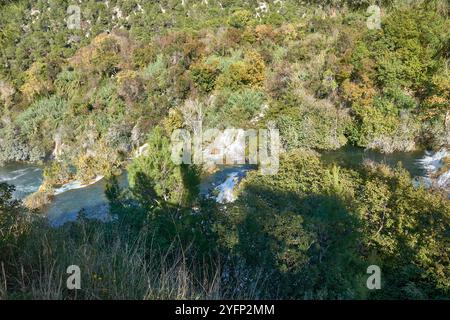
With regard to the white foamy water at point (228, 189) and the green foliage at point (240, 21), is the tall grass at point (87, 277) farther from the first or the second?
the green foliage at point (240, 21)

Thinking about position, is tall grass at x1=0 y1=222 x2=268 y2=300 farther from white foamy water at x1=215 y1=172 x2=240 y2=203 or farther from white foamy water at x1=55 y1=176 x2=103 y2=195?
white foamy water at x1=55 y1=176 x2=103 y2=195

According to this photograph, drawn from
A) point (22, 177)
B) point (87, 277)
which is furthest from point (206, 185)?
point (87, 277)

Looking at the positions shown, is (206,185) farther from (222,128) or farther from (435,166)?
(435,166)

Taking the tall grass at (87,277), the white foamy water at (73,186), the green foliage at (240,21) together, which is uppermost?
the green foliage at (240,21)

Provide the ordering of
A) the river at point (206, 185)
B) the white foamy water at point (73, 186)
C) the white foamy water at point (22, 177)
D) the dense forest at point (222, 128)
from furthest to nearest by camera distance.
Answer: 1. the white foamy water at point (22, 177)
2. the white foamy water at point (73, 186)
3. the river at point (206, 185)
4. the dense forest at point (222, 128)

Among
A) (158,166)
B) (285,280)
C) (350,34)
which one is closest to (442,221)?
(285,280)

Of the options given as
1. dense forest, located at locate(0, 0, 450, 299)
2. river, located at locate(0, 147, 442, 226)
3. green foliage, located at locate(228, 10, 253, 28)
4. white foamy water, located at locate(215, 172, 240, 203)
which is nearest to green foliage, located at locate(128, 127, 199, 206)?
dense forest, located at locate(0, 0, 450, 299)

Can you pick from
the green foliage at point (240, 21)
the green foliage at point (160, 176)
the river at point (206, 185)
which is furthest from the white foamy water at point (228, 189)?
the green foliage at point (240, 21)

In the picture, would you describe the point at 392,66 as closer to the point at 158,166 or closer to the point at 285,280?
the point at 158,166
